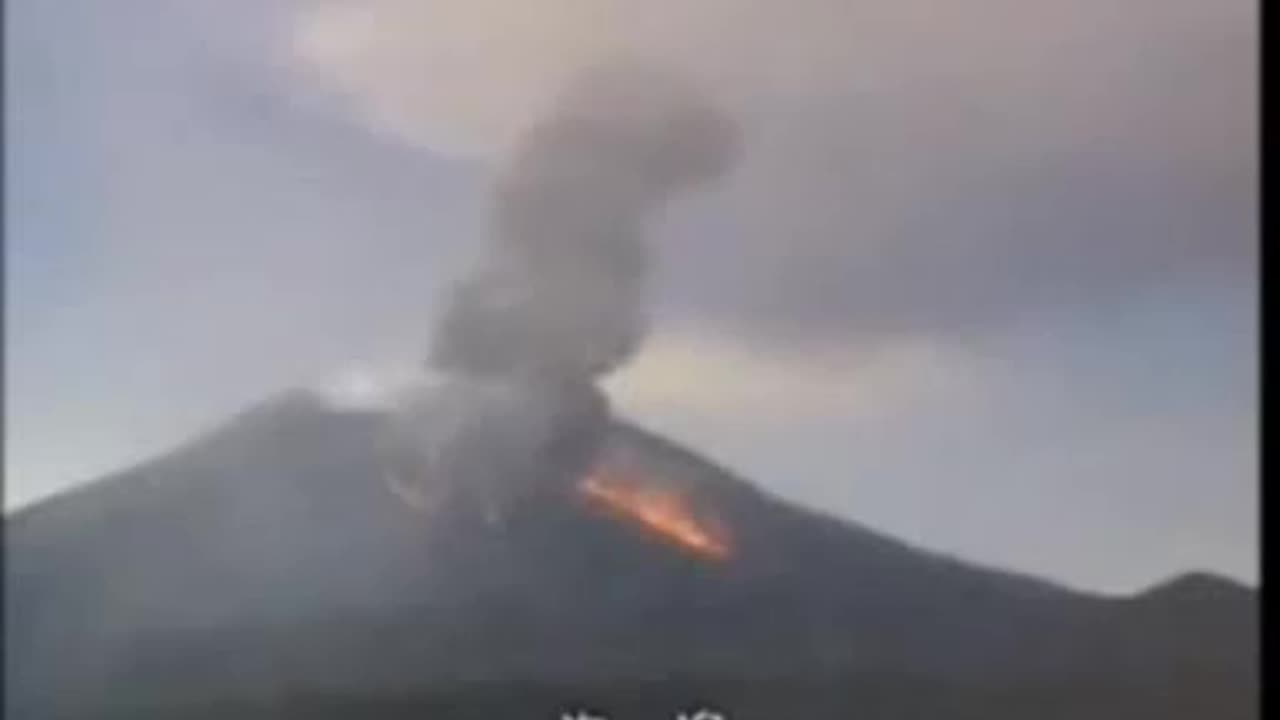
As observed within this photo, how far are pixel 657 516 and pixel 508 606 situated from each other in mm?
121

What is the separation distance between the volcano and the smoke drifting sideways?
0.08 feet

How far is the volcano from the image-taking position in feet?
5.15

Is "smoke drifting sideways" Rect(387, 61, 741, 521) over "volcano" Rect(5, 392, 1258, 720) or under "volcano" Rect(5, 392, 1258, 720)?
over

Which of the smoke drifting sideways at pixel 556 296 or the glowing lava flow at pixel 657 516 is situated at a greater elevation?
the smoke drifting sideways at pixel 556 296

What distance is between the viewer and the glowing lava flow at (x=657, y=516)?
5.19 ft

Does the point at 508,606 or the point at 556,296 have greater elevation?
the point at 556,296

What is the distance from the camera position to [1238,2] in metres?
1.55

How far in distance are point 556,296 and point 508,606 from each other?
0.21 m

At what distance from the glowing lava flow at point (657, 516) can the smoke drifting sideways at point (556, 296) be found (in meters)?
0.02

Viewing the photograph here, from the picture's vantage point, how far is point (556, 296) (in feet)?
5.23

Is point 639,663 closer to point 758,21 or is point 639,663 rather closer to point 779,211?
Result: point 779,211

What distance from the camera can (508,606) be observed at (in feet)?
5.25

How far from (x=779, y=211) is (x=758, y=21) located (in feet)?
0.43

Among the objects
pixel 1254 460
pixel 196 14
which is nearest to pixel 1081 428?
pixel 1254 460
